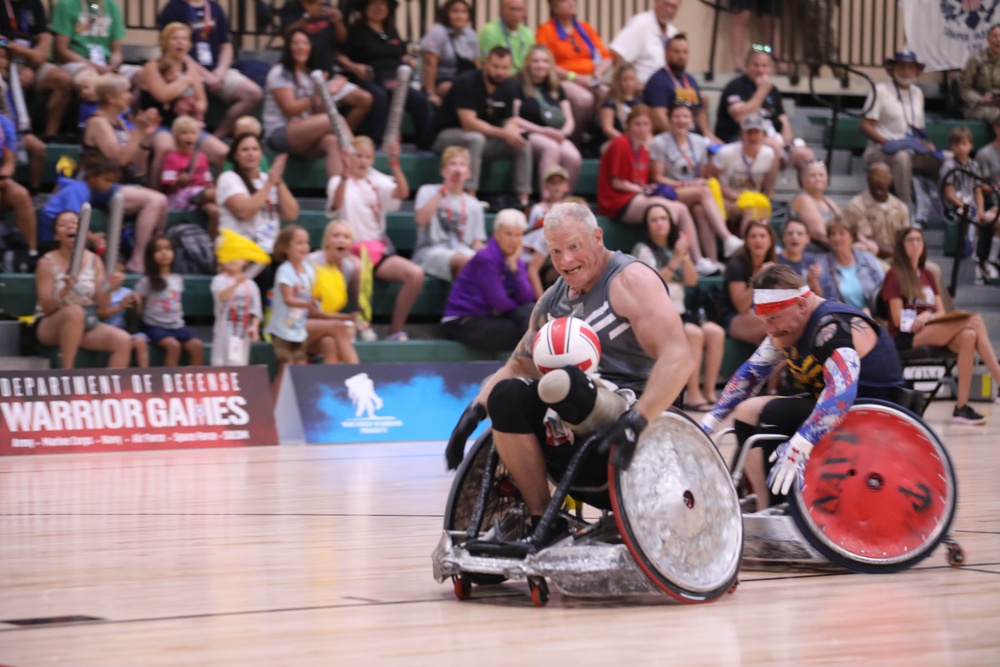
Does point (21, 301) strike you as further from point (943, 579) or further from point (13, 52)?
point (943, 579)

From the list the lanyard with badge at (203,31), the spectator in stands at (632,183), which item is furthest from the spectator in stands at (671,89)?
the lanyard with badge at (203,31)

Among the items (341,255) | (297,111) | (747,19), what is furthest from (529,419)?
(747,19)

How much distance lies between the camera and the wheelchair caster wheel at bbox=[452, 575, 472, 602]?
15.9ft

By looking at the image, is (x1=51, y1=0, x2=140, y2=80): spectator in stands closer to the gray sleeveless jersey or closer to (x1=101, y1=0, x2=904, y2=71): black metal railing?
(x1=101, y1=0, x2=904, y2=71): black metal railing

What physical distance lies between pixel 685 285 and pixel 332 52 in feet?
13.5

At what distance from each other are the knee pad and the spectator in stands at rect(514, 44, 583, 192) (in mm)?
9533

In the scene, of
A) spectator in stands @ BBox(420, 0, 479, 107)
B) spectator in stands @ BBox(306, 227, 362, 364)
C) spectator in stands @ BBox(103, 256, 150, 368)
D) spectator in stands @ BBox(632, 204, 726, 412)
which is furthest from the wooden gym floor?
spectator in stands @ BBox(420, 0, 479, 107)

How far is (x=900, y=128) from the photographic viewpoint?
16938 millimetres

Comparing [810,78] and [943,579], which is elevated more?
[810,78]

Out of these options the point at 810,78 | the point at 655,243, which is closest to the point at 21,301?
the point at 655,243

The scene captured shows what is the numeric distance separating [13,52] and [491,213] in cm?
477

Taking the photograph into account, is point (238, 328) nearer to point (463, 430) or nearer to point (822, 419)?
point (463, 430)

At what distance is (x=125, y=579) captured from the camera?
519 centimetres

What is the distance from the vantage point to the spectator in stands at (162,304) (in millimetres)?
11656
